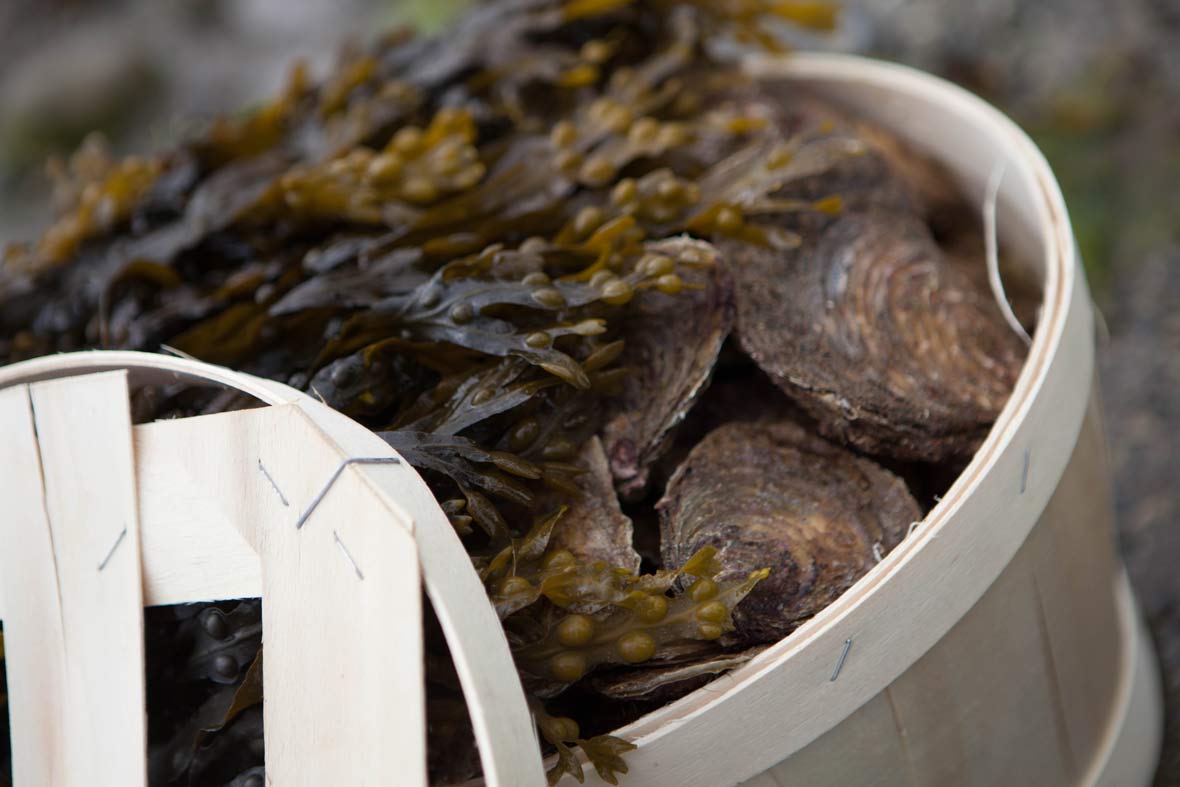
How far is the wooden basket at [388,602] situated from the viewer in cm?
53

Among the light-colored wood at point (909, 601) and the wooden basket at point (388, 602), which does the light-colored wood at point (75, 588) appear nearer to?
the wooden basket at point (388, 602)

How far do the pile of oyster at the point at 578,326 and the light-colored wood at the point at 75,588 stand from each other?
0.25 ft

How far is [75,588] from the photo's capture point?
64 cm

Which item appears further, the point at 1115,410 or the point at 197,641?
the point at 1115,410

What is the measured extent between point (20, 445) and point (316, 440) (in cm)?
26

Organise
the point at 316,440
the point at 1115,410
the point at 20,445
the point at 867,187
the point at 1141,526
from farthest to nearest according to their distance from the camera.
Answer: the point at 1115,410 < the point at 1141,526 < the point at 867,187 < the point at 20,445 < the point at 316,440

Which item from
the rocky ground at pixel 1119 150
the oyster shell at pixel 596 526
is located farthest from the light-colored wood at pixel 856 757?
the rocky ground at pixel 1119 150

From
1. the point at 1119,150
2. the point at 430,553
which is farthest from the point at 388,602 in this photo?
the point at 1119,150

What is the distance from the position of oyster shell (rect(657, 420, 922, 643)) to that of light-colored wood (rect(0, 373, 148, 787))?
1.24ft

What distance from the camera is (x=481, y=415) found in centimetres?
73

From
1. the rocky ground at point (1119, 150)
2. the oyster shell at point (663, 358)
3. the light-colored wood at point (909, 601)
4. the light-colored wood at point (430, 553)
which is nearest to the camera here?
the light-colored wood at point (430, 553)

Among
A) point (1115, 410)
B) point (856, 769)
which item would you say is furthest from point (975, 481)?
point (1115, 410)

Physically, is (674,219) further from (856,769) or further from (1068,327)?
(856,769)

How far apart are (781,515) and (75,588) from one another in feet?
1.64
